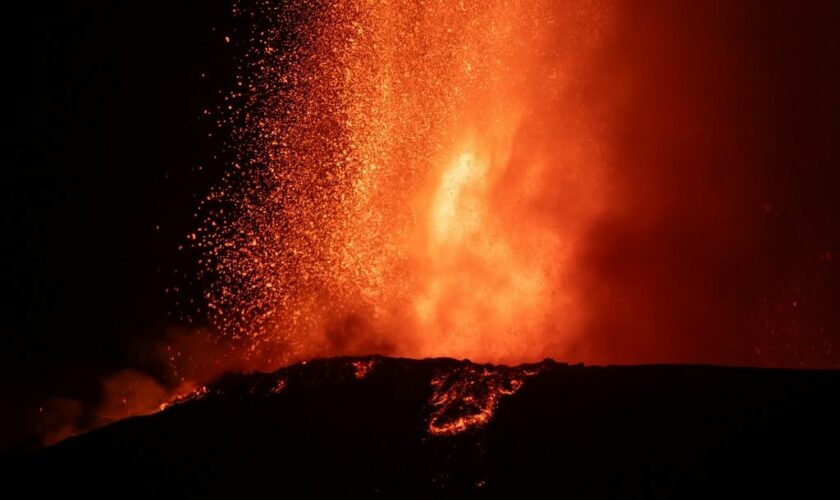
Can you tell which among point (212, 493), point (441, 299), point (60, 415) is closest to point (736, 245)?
point (441, 299)

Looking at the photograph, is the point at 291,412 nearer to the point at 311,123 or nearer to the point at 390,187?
the point at 390,187

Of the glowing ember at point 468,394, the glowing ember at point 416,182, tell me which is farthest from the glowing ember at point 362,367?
the glowing ember at point 416,182


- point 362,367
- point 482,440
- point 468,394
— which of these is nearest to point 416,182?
point 362,367

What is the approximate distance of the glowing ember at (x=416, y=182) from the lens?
40.9 feet

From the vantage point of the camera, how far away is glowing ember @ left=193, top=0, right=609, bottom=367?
12.5 m

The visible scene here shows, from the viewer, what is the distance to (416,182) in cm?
1292

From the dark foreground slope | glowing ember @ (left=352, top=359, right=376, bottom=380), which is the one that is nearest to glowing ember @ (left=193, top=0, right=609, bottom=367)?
glowing ember @ (left=352, top=359, right=376, bottom=380)

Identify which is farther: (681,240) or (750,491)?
(681,240)

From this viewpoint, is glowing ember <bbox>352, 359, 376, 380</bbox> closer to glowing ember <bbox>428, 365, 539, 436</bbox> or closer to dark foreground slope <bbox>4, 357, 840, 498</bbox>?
dark foreground slope <bbox>4, 357, 840, 498</bbox>

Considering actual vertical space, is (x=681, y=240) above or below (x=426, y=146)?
below

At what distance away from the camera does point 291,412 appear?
6668 millimetres

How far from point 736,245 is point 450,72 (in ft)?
18.6

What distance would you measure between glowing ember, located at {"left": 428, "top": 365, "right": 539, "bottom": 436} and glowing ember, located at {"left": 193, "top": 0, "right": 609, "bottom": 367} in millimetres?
5153

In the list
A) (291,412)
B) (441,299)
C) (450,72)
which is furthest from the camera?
(450,72)
